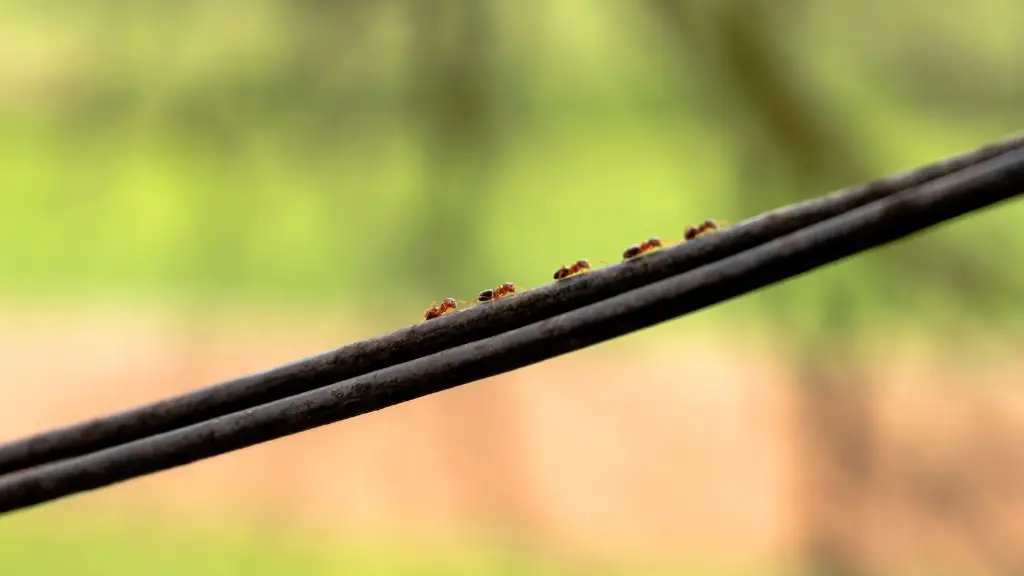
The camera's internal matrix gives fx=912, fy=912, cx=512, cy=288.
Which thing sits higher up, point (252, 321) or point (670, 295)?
point (252, 321)

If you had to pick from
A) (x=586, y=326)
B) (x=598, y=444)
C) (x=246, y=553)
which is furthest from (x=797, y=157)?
(x=246, y=553)

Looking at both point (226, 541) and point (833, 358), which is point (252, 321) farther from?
point (833, 358)

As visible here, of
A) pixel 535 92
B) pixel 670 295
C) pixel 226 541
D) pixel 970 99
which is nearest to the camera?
pixel 670 295

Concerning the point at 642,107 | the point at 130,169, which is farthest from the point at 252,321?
the point at 642,107

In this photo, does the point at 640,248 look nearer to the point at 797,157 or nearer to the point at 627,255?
the point at 627,255

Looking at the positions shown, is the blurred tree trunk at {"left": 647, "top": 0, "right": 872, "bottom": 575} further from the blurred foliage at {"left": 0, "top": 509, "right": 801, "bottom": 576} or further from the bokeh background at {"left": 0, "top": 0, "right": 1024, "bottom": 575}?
the blurred foliage at {"left": 0, "top": 509, "right": 801, "bottom": 576}

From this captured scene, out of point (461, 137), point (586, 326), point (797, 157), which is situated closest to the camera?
point (586, 326)

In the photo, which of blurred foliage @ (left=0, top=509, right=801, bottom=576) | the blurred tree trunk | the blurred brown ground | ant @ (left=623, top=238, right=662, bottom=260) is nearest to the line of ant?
ant @ (left=623, top=238, right=662, bottom=260)
